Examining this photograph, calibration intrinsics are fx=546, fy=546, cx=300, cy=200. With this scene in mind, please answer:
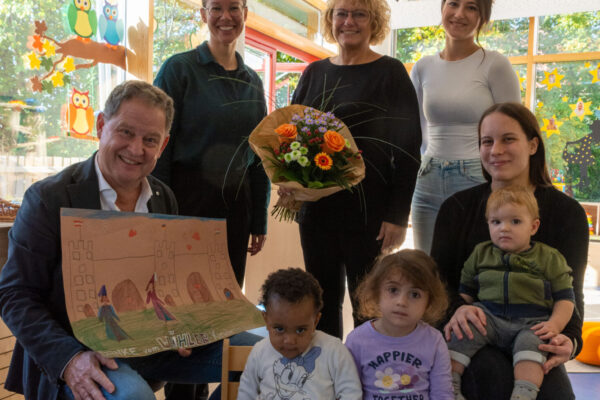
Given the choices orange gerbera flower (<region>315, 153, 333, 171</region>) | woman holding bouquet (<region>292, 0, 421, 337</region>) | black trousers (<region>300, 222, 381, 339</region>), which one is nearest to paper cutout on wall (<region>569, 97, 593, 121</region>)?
woman holding bouquet (<region>292, 0, 421, 337</region>)

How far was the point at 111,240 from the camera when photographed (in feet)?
5.08

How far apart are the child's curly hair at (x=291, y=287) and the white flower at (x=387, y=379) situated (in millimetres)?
263

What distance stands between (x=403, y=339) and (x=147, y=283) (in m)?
0.79

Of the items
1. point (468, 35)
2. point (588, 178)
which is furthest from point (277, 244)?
point (588, 178)

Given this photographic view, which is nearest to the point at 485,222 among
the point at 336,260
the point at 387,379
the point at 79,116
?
the point at 336,260

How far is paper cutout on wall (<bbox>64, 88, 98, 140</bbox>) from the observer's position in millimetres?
3318

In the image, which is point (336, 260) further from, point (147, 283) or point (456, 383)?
point (147, 283)

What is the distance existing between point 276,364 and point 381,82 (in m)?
1.23

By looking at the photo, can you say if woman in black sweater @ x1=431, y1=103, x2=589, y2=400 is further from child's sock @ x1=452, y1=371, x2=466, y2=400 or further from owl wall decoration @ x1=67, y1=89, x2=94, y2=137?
owl wall decoration @ x1=67, y1=89, x2=94, y2=137

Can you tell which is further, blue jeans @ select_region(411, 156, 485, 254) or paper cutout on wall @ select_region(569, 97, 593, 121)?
paper cutout on wall @ select_region(569, 97, 593, 121)

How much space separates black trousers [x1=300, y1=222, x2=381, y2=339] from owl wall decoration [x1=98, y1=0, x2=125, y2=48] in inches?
83.5

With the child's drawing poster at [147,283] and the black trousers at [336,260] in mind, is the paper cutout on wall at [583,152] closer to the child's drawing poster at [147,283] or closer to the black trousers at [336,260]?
the black trousers at [336,260]

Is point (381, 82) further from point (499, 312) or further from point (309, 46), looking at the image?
point (309, 46)

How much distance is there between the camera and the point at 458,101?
2.57 meters
